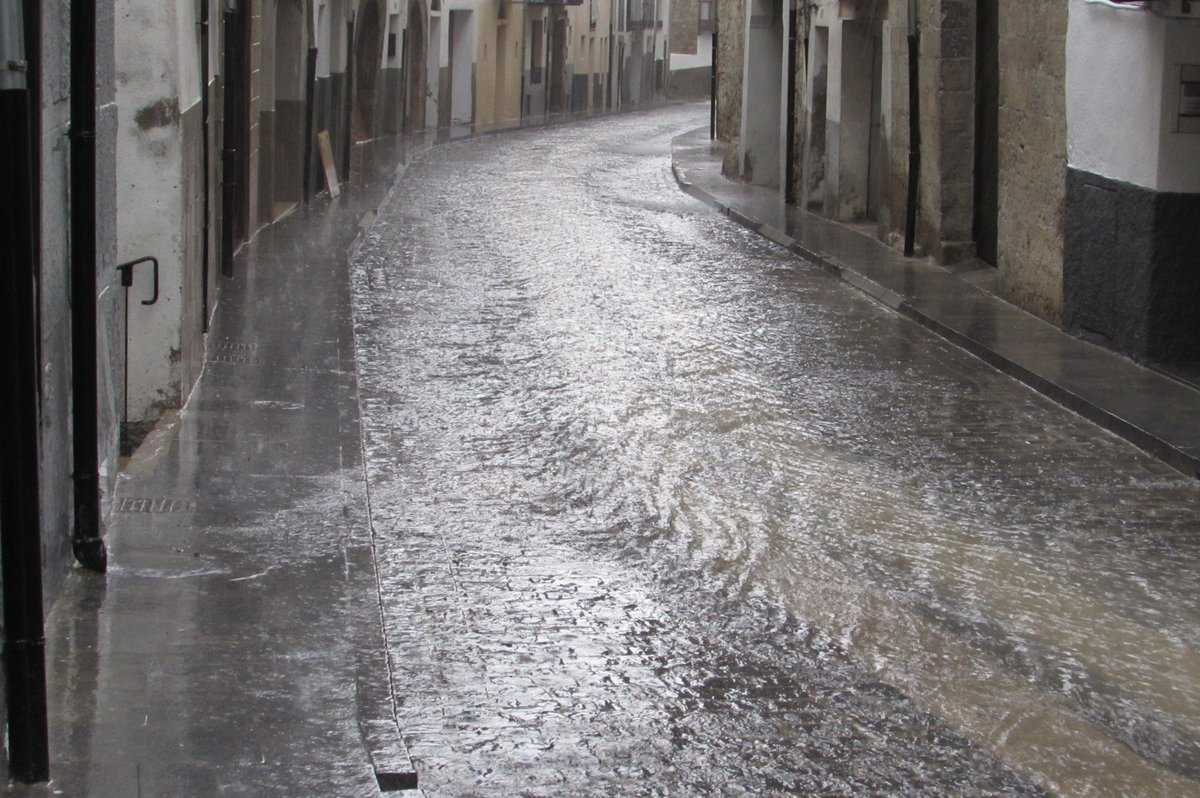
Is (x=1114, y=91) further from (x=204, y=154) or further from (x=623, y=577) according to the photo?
(x=623, y=577)

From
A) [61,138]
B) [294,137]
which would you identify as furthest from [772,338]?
[294,137]

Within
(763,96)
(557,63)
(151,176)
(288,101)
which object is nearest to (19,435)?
(151,176)

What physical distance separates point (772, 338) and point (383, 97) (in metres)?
23.3

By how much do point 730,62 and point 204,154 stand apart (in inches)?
869

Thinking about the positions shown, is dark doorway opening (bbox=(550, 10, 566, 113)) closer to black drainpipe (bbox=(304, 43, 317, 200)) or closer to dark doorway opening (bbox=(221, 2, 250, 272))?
black drainpipe (bbox=(304, 43, 317, 200))

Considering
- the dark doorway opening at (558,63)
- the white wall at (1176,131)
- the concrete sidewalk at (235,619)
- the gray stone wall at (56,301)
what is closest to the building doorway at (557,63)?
the dark doorway opening at (558,63)

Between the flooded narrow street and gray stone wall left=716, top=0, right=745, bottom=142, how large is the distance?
17824 millimetres

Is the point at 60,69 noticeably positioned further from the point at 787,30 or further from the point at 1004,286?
the point at 787,30

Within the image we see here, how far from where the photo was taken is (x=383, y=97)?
114 ft

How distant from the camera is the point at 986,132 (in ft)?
53.9

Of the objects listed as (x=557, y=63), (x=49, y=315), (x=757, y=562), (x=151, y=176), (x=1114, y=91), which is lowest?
(x=757, y=562)

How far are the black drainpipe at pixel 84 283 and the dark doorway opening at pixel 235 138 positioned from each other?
7.76m

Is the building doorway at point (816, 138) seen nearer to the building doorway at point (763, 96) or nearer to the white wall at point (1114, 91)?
the building doorway at point (763, 96)

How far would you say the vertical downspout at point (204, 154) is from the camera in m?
11.0
